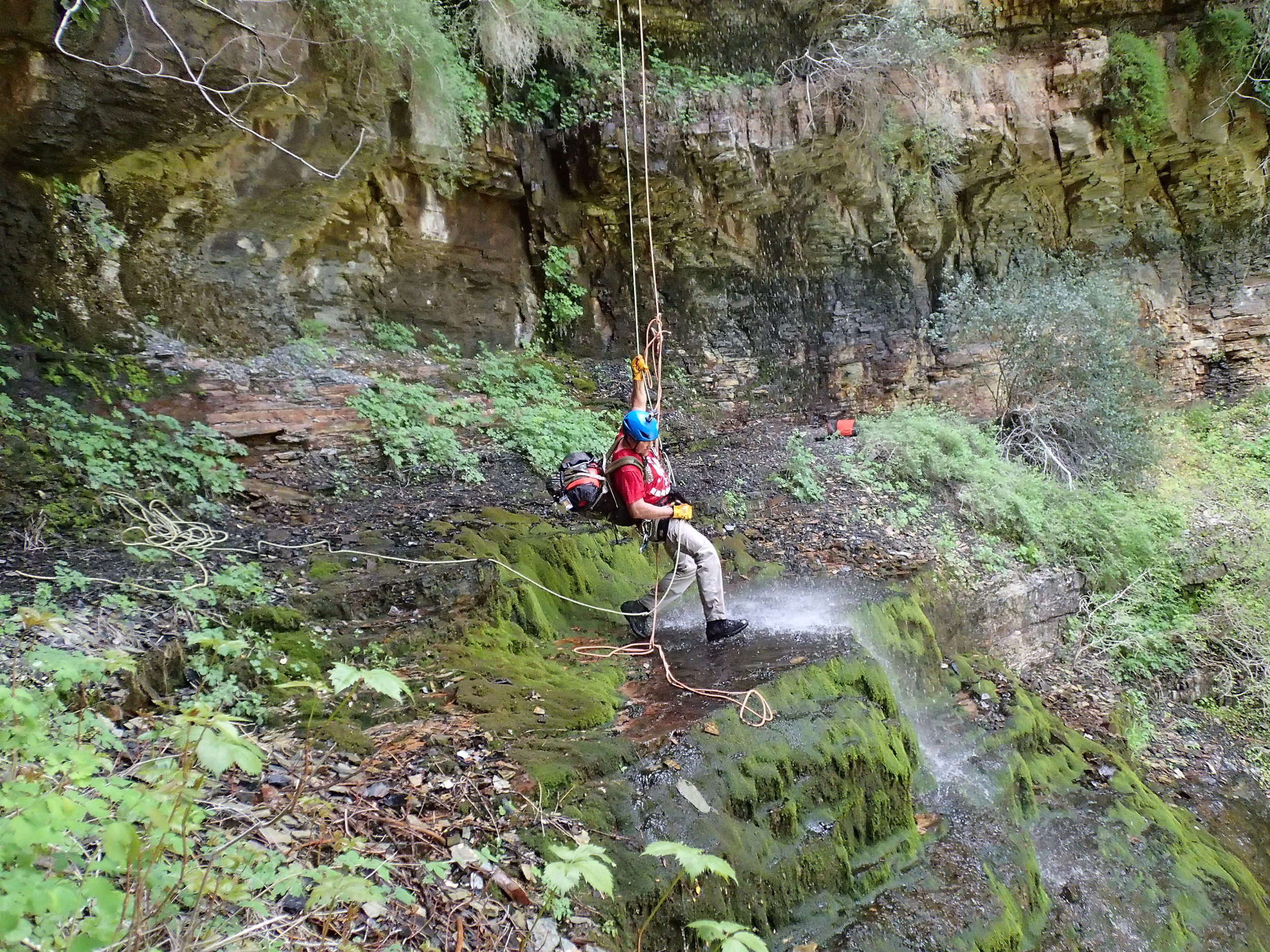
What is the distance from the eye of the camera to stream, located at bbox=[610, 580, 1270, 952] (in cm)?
388

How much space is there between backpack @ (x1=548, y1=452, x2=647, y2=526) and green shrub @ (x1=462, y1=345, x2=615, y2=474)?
296cm

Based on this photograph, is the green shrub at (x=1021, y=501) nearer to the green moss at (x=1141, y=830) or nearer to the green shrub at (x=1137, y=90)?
the green moss at (x=1141, y=830)

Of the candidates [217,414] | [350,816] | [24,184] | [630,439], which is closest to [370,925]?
[350,816]

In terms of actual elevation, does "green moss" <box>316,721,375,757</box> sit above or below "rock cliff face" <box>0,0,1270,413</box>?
below

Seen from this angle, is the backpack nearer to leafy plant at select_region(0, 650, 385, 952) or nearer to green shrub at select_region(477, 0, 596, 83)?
leafy plant at select_region(0, 650, 385, 952)

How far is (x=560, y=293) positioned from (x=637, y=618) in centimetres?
603

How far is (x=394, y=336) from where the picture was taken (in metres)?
8.65

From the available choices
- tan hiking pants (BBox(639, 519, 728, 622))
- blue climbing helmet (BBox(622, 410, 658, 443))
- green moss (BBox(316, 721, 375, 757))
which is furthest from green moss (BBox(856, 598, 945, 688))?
green moss (BBox(316, 721, 375, 757))

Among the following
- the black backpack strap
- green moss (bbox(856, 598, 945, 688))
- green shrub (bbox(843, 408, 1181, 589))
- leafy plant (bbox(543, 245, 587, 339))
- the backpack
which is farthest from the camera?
leafy plant (bbox(543, 245, 587, 339))

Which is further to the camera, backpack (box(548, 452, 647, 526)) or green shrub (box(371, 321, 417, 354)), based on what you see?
green shrub (box(371, 321, 417, 354))

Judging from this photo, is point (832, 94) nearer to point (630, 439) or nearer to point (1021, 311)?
point (1021, 311)

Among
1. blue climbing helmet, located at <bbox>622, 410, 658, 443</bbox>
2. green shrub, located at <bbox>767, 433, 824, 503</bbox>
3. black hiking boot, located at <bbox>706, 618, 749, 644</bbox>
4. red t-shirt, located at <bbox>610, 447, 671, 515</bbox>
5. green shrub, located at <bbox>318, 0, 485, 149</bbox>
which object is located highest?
green shrub, located at <bbox>318, 0, 485, 149</bbox>

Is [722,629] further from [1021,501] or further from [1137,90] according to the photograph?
[1137,90]

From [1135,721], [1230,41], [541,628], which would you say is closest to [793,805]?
[541,628]
